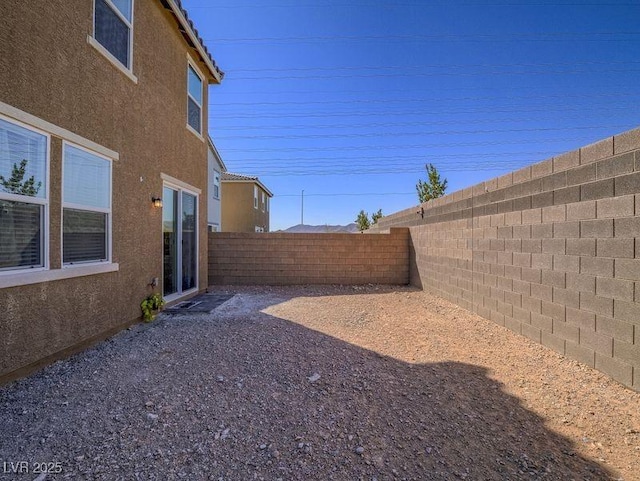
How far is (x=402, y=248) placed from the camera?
392 inches

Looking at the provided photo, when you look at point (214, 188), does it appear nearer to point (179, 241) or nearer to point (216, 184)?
point (216, 184)

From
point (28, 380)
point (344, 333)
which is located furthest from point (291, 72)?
point (28, 380)

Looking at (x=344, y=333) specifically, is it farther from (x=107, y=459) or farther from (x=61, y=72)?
(x=61, y=72)

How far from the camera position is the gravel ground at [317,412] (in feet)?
6.89

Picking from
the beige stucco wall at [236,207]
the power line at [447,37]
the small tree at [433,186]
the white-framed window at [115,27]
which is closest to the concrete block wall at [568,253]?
the white-framed window at [115,27]

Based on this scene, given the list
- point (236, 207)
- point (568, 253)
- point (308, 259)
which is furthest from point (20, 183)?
point (236, 207)

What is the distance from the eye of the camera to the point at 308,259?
9844 millimetres

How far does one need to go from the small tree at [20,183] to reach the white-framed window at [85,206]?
0.38 metres

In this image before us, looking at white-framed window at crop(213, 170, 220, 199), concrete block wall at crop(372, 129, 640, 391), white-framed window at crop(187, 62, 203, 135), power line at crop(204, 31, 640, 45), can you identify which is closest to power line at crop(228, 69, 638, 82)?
power line at crop(204, 31, 640, 45)

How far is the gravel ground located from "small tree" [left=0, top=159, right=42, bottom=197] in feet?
6.30

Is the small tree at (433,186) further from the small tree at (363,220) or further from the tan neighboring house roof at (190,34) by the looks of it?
the tan neighboring house roof at (190,34)

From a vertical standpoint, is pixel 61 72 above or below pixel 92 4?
below

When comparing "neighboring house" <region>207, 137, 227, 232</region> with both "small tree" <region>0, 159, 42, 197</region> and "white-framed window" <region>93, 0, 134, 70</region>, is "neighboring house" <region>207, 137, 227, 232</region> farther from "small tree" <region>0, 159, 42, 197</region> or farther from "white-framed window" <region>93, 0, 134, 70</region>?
"small tree" <region>0, 159, 42, 197</region>

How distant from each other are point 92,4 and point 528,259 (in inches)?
277
